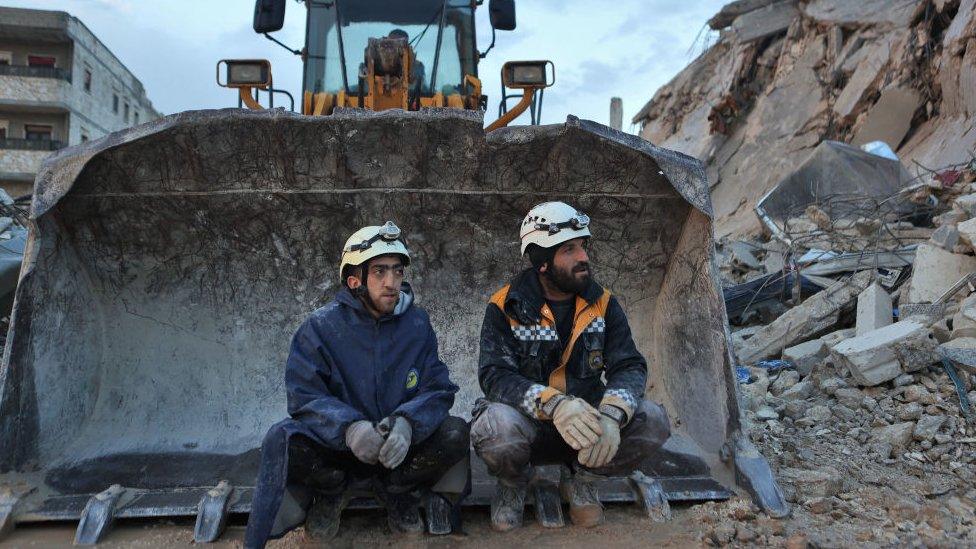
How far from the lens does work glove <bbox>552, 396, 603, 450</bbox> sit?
7.64 ft

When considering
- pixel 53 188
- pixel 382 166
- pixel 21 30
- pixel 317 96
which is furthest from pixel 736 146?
pixel 21 30

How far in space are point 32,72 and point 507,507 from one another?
94.6 ft

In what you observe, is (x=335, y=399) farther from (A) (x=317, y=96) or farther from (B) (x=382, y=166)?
(A) (x=317, y=96)

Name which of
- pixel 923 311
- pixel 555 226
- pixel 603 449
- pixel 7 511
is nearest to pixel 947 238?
pixel 923 311

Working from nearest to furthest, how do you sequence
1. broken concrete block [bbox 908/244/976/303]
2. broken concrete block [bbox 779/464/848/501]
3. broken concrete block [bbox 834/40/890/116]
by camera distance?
1. broken concrete block [bbox 779/464/848/501]
2. broken concrete block [bbox 908/244/976/303]
3. broken concrete block [bbox 834/40/890/116]

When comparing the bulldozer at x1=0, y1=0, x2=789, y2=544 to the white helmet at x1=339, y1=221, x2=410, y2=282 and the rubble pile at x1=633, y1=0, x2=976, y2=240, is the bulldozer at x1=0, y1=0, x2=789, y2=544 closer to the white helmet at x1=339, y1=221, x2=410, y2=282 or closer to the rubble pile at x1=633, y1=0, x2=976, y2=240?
the white helmet at x1=339, y1=221, x2=410, y2=282

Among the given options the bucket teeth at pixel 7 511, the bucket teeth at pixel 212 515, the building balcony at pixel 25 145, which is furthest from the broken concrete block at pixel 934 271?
the building balcony at pixel 25 145

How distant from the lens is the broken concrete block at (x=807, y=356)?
14.3ft

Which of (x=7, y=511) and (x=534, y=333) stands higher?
(x=534, y=333)

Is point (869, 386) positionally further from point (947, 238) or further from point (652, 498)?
point (652, 498)

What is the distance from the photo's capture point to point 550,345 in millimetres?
2715

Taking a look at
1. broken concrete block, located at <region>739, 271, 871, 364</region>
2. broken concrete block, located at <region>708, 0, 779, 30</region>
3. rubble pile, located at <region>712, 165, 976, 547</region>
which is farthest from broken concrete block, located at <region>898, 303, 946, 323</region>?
broken concrete block, located at <region>708, 0, 779, 30</region>

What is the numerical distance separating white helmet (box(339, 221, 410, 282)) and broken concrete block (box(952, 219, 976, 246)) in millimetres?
3674

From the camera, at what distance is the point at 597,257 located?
362 cm
